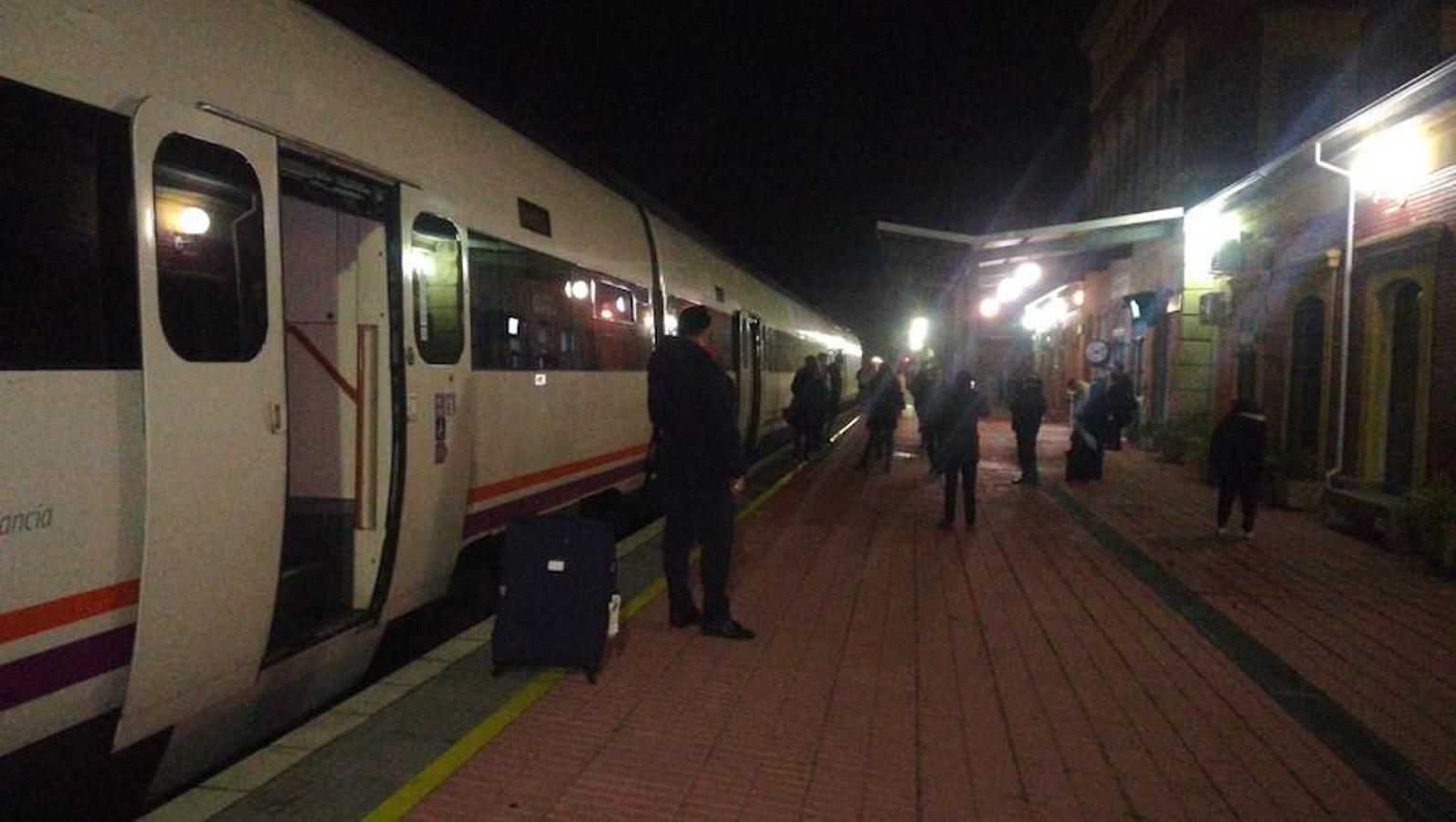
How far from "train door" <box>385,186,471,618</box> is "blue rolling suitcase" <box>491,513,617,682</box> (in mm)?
626

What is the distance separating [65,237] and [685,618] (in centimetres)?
405

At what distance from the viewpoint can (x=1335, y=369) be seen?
12852 millimetres

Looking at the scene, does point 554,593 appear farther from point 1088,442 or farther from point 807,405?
point 807,405

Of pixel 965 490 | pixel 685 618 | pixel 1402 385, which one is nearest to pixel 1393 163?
pixel 1402 385

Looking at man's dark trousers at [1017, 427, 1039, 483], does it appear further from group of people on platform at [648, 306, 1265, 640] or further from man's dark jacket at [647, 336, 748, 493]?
man's dark jacket at [647, 336, 748, 493]

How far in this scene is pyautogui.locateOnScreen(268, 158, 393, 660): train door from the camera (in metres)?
5.33

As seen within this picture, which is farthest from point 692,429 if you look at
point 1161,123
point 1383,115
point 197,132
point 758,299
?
point 1161,123

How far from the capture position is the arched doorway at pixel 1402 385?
11289 mm

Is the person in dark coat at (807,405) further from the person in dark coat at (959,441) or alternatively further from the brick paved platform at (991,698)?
the brick paved platform at (991,698)

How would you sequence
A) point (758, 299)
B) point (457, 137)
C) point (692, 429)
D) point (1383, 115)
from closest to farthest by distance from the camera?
point (692, 429) < point (457, 137) < point (1383, 115) < point (758, 299)

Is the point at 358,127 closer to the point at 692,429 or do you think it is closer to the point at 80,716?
the point at 692,429

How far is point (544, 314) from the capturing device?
7.78 meters

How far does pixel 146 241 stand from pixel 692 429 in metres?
3.11

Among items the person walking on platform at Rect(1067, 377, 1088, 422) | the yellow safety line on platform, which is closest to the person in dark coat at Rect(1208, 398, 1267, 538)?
the person walking on platform at Rect(1067, 377, 1088, 422)
